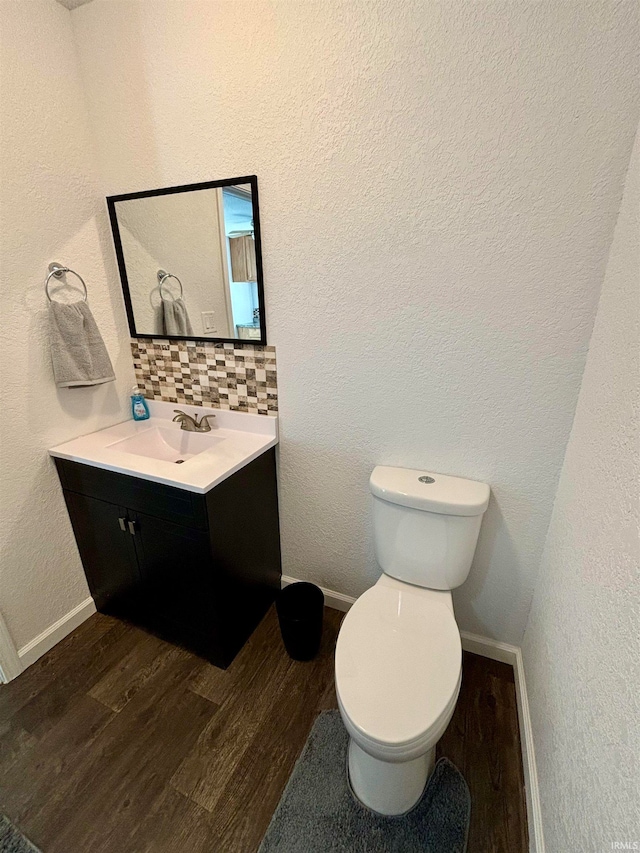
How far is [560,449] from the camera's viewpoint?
47.0 inches

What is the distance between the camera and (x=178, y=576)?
4.66 feet

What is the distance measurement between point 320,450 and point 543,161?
1.15 m

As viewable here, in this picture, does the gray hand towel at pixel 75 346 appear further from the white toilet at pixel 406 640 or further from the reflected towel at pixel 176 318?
the white toilet at pixel 406 640

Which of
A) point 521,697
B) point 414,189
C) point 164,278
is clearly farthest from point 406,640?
point 164,278

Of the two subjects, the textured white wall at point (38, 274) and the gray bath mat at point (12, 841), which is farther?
the textured white wall at point (38, 274)

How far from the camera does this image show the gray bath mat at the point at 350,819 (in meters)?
1.03

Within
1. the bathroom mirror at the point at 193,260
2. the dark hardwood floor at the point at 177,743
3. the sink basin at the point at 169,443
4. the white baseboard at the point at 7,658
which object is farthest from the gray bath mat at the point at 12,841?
the bathroom mirror at the point at 193,260

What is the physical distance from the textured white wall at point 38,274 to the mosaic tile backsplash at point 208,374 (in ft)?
0.73

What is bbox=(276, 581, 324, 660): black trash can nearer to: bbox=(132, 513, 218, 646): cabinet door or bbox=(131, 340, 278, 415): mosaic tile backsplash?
bbox=(132, 513, 218, 646): cabinet door

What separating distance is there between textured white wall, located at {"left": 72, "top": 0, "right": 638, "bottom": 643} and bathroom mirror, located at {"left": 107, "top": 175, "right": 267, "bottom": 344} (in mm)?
62

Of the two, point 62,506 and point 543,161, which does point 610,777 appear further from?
point 62,506

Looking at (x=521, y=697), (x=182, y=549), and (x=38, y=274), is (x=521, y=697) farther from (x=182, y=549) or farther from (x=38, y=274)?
(x=38, y=274)

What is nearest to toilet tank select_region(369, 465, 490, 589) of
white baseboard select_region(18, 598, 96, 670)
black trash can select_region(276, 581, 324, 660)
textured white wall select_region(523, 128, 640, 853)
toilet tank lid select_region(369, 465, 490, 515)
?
toilet tank lid select_region(369, 465, 490, 515)

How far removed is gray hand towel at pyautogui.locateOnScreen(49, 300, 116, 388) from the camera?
1.42m
